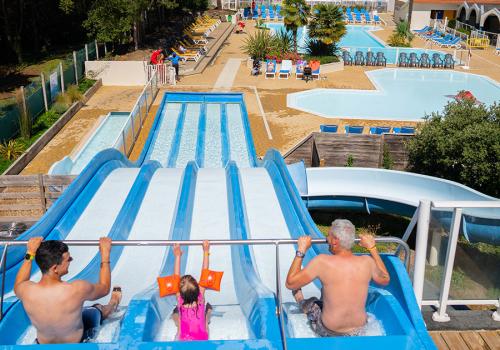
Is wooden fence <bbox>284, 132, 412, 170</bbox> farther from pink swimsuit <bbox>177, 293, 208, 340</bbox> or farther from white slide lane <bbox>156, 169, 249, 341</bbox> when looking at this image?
pink swimsuit <bbox>177, 293, 208, 340</bbox>

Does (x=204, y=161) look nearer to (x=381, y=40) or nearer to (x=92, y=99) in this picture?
(x=92, y=99)

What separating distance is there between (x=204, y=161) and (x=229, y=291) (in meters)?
7.08

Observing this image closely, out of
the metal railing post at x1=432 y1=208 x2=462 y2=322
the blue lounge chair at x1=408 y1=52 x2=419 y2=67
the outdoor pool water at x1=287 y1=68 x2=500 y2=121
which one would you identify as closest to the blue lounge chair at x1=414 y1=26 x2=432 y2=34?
the blue lounge chair at x1=408 y1=52 x2=419 y2=67

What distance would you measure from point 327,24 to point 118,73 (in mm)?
10334

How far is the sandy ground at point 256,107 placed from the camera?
1364cm

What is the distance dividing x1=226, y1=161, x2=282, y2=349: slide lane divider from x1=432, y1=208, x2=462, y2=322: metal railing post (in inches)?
60.1

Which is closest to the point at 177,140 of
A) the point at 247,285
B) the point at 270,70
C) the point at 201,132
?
the point at 201,132

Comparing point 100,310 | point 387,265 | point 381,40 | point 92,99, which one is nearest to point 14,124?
point 92,99

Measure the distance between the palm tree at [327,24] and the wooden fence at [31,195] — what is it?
706 inches

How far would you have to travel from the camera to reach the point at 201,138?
1410 centimetres

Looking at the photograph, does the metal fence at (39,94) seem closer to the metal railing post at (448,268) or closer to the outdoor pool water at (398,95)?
the outdoor pool water at (398,95)

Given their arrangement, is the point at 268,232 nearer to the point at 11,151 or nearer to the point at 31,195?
the point at 31,195

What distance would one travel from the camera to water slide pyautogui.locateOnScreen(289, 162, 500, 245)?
10.0 metres

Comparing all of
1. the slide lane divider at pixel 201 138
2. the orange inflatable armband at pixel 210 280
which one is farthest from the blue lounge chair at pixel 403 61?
the orange inflatable armband at pixel 210 280
